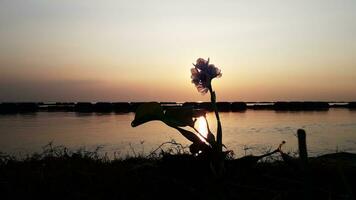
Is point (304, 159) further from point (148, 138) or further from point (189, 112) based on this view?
point (148, 138)

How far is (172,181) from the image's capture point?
3330mm

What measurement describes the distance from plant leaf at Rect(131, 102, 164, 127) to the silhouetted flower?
1.22ft

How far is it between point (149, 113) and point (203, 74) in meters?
0.54

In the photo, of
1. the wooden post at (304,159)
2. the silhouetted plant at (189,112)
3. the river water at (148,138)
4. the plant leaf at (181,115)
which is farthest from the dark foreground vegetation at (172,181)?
the river water at (148,138)

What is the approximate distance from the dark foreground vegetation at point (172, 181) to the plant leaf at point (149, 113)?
37 cm

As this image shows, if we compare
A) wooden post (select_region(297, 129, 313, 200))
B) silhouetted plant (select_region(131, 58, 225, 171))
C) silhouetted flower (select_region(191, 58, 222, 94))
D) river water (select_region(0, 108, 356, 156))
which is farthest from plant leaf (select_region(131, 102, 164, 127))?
wooden post (select_region(297, 129, 313, 200))

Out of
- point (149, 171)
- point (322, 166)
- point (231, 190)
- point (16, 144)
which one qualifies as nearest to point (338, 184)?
point (322, 166)

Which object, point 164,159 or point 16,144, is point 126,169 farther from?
point 16,144

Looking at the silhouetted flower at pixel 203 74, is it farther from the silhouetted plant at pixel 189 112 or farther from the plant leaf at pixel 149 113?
the plant leaf at pixel 149 113

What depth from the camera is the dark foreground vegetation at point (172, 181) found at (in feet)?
10.6

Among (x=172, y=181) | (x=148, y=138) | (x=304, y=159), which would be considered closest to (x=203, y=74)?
(x=172, y=181)

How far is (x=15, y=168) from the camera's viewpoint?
12.8ft

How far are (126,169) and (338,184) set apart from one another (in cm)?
170

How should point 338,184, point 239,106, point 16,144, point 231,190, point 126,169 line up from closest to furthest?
point 231,190, point 338,184, point 126,169, point 16,144, point 239,106
